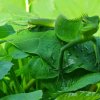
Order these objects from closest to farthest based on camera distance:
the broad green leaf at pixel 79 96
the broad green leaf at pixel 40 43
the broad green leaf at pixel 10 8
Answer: the broad green leaf at pixel 79 96, the broad green leaf at pixel 40 43, the broad green leaf at pixel 10 8

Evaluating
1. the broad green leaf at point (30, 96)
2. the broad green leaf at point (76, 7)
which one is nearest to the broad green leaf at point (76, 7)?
the broad green leaf at point (76, 7)

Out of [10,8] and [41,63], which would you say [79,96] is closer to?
[41,63]

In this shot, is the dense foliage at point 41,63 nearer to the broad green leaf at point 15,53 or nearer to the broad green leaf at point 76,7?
the broad green leaf at point 15,53

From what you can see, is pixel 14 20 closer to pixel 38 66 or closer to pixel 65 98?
pixel 38 66

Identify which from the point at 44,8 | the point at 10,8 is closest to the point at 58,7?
the point at 44,8

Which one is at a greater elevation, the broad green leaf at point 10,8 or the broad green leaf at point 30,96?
the broad green leaf at point 10,8

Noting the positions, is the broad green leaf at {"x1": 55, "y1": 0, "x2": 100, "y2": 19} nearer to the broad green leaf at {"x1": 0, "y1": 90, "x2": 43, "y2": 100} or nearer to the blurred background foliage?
the blurred background foliage

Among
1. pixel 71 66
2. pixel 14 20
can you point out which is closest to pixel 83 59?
pixel 71 66
